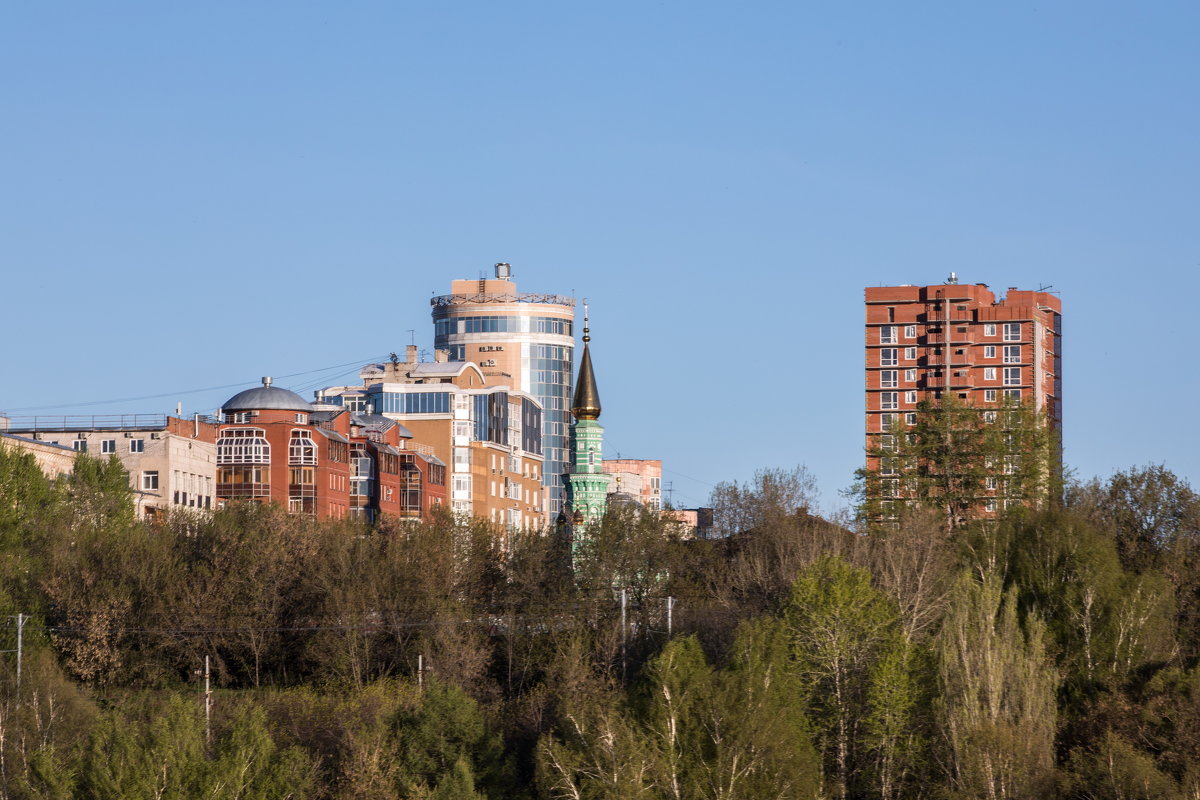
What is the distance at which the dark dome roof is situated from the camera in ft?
456

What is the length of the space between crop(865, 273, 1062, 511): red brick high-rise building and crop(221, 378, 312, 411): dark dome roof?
219 feet

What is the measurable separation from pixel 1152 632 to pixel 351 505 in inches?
2882

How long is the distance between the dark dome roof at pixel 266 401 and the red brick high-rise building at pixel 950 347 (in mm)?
66670

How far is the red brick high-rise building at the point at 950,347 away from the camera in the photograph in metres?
191

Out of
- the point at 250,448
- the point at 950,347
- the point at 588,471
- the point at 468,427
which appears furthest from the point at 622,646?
the point at 950,347

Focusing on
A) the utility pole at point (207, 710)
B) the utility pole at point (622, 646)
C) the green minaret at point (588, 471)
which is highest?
the green minaret at point (588, 471)

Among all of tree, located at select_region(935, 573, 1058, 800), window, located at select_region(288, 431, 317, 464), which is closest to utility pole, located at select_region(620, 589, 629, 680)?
tree, located at select_region(935, 573, 1058, 800)

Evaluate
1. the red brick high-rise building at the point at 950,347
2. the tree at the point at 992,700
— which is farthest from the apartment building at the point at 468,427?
the tree at the point at 992,700

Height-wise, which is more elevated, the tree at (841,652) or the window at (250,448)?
the window at (250,448)

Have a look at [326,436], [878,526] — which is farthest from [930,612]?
[326,436]

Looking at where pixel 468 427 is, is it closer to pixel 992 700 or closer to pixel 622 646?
pixel 622 646

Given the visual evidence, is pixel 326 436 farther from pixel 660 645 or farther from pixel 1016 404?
pixel 660 645

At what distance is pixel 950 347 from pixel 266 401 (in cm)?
7641

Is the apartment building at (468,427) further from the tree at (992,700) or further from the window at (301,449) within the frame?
the tree at (992,700)
